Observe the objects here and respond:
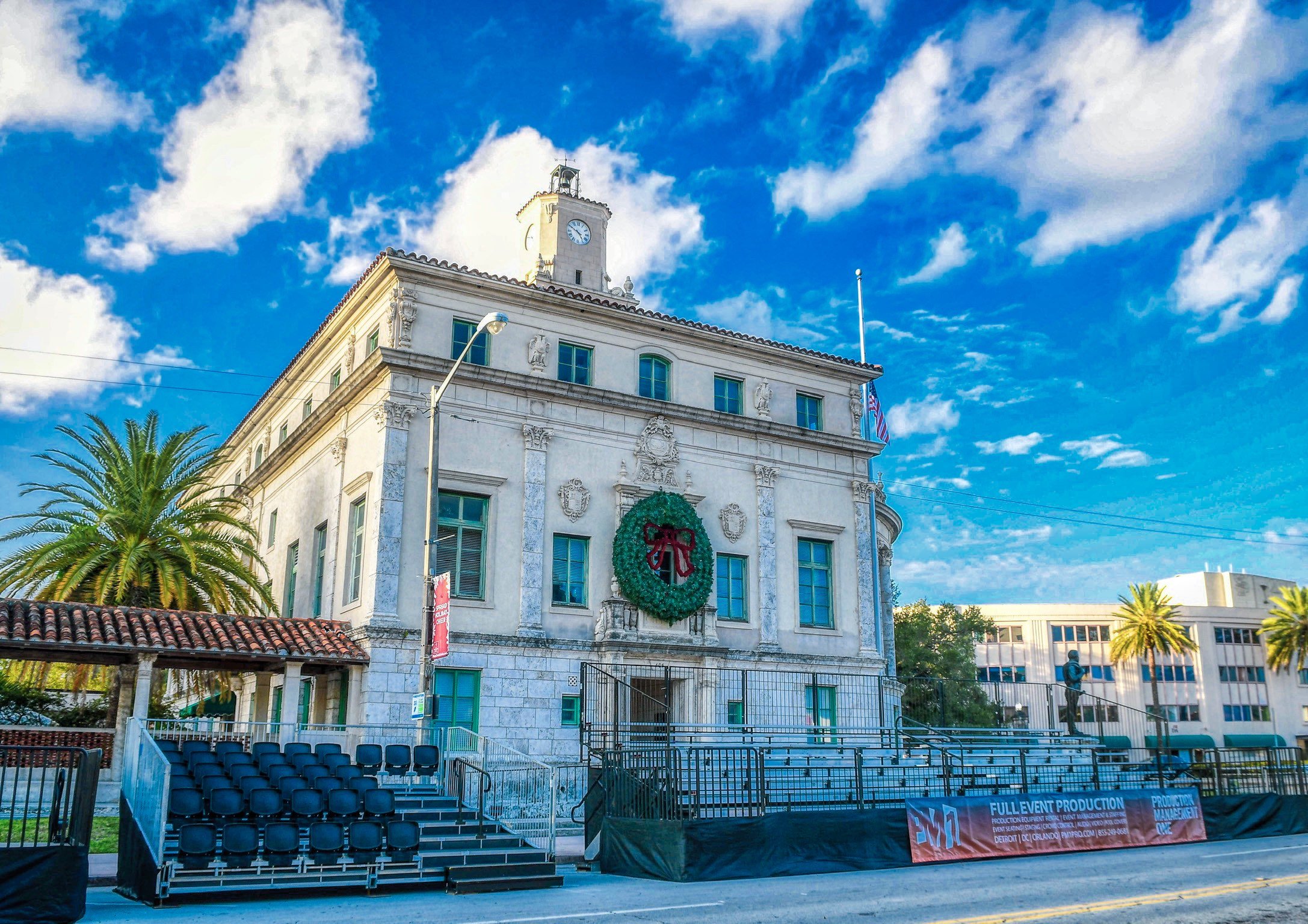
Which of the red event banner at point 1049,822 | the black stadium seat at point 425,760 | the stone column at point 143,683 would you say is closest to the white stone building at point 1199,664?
the red event banner at point 1049,822

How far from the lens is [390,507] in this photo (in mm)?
24703

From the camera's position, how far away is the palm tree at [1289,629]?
75.1m

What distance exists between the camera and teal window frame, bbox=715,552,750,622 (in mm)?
28639

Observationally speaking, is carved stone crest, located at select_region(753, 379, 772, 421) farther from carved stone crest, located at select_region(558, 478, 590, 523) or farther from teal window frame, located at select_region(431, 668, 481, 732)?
teal window frame, located at select_region(431, 668, 481, 732)

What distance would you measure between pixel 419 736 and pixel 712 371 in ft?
47.7

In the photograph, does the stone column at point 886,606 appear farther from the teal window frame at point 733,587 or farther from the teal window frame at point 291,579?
the teal window frame at point 291,579

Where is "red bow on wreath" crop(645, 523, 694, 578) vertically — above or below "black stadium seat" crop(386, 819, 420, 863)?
above

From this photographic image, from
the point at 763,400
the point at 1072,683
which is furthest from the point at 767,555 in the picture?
the point at 1072,683

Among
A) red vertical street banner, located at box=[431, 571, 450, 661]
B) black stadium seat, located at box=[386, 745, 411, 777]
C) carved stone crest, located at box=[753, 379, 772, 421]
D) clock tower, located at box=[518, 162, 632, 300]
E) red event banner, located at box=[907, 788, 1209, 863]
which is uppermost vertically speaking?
clock tower, located at box=[518, 162, 632, 300]

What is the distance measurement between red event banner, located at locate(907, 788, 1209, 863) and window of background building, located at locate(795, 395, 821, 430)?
43.1 ft

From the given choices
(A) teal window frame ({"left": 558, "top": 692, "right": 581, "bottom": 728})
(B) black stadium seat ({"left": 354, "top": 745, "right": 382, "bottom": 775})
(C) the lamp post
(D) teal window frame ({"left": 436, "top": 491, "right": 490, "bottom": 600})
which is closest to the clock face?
(D) teal window frame ({"left": 436, "top": 491, "right": 490, "bottom": 600})

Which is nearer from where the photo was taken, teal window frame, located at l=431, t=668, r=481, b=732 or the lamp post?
the lamp post

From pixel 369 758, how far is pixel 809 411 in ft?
57.6

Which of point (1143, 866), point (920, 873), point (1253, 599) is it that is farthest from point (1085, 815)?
point (1253, 599)
